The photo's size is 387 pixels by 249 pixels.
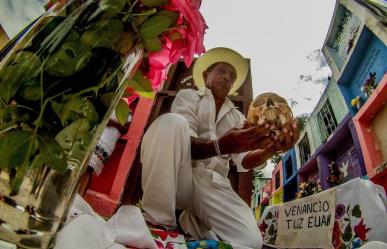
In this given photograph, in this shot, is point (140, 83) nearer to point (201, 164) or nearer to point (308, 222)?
point (201, 164)

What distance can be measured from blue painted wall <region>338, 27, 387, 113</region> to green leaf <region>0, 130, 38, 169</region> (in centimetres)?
594

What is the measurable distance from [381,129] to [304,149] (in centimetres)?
576

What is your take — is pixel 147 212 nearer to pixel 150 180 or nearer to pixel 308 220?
pixel 150 180

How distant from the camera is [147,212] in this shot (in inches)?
50.6

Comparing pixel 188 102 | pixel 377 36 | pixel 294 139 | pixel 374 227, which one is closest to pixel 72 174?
pixel 294 139

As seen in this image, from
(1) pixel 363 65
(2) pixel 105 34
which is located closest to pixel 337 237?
(2) pixel 105 34

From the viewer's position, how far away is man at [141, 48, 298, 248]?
1307mm

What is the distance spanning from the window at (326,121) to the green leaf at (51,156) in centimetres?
854

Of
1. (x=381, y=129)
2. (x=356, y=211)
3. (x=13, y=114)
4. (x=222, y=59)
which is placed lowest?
(x=13, y=114)

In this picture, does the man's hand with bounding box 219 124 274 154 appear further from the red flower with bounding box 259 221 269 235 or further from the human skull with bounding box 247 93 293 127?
the red flower with bounding box 259 221 269 235

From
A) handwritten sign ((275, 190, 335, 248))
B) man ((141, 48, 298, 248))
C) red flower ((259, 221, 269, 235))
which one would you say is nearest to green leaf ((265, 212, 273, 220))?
red flower ((259, 221, 269, 235))

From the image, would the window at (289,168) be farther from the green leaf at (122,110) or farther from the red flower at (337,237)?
the green leaf at (122,110)

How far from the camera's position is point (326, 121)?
859 centimetres

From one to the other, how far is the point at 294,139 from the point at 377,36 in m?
5.11
